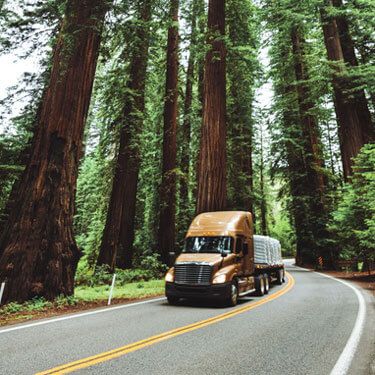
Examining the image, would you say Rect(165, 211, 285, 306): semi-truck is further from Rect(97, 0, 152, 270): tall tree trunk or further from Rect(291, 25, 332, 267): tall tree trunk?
Rect(291, 25, 332, 267): tall tree trunk

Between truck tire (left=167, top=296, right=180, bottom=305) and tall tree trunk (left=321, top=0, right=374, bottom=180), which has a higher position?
Result: tall tree trunk (left=321, top=0, right=374, bottom=180)

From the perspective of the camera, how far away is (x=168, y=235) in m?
19.5

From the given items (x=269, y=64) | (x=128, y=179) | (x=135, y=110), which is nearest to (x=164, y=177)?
(x=128, y=179)

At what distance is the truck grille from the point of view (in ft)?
33.7

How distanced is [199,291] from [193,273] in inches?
20.9

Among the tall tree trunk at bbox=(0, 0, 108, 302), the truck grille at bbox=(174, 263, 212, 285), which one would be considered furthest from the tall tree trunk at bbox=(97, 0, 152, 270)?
the truck grille at bbox=(174, 263, 212, 285)

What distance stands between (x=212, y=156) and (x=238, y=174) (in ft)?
29.3

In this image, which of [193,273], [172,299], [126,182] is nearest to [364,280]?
[193,273]

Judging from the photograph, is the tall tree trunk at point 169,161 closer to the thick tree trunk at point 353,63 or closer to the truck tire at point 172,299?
the truck tire at point 172,299

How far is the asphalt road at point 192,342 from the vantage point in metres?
4.59

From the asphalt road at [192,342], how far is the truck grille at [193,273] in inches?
45.7

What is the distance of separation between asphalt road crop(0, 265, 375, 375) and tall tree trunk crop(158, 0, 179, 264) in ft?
33.3

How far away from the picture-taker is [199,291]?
33.5 feet

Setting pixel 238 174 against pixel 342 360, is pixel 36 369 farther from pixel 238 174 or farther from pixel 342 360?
pixel 238 174
